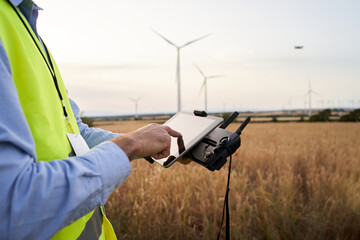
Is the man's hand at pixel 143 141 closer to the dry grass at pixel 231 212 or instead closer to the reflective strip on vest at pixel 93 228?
the reflective strip on vest at pixel 93 228

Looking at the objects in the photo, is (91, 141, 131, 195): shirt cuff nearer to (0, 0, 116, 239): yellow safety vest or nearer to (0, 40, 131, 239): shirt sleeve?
(0, 40, 131, 239): shirt sleeve

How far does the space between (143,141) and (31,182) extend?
39 cm

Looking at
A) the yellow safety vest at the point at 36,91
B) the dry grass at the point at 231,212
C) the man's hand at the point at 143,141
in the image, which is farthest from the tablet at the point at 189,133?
the dry grass at the point at 231,212

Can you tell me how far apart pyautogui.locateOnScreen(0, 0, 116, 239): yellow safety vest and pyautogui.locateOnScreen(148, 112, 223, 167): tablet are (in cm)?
53

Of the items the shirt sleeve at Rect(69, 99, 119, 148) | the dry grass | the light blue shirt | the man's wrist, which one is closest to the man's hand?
the man's wrist

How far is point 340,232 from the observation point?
3131 mm

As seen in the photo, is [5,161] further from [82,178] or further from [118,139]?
[118,139]

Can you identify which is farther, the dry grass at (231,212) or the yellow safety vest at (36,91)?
the dry grass at (231,212)

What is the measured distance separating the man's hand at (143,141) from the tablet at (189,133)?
254 millimetres

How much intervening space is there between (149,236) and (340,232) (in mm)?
2058

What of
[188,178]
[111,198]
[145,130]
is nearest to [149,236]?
Result: [111,198]

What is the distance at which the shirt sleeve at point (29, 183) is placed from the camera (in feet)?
2.36

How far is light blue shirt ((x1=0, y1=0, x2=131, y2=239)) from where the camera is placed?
0.72m

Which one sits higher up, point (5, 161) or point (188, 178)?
point (5, 161)
